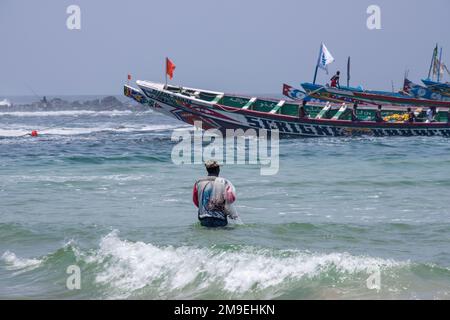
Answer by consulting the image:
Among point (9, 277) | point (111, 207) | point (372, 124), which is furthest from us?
point (372, 124)

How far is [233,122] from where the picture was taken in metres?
33.3

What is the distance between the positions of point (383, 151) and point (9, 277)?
19489mm

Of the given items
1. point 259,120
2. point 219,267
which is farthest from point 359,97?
point 219,267

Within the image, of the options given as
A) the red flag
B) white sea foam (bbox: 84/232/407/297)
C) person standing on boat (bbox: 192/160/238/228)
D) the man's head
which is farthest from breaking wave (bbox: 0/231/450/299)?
the red flag

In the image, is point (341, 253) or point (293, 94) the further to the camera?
point (293, 94)

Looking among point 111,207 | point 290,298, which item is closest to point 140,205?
point 111,207

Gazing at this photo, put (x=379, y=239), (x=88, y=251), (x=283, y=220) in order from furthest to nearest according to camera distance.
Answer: (x=283, y=220) < (x=379, y=239) < (x=88, y=251)

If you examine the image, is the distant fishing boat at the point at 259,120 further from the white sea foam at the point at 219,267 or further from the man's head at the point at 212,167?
the white sea foam at the point at 219,267

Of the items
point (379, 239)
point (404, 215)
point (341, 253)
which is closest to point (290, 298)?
point (341, 253)

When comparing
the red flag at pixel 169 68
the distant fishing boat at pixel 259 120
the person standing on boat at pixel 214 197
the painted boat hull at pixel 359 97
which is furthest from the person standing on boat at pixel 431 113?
the person standing on boat at pixel 214 197

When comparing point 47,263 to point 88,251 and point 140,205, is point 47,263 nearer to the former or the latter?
point 88,251

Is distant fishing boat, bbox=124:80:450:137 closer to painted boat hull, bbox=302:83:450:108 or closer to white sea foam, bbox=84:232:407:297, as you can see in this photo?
painted boat hull, bbox=302:83:450:108

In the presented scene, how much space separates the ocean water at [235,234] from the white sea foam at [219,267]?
0.02 m

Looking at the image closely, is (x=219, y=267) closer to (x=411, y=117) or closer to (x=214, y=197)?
(x=214, y=197)
